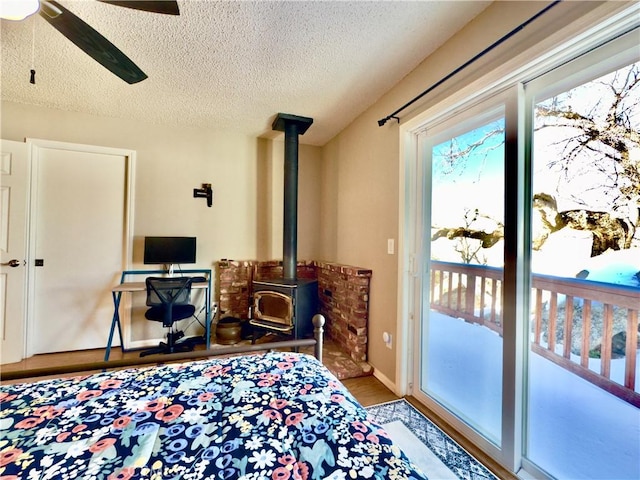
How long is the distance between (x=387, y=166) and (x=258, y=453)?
2215 millimetres

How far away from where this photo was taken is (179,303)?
2.78 m

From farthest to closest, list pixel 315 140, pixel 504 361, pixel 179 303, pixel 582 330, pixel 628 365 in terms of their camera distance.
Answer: pixel 315 140, pixel 179 303, pixel 504 361, pixel 582 330, pixel 628 365

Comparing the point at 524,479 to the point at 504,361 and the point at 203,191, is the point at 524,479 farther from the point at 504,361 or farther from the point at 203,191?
the point at 203,191

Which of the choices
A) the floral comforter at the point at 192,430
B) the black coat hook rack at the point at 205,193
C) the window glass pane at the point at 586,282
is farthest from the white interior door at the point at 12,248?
the window glass pane at the point at 586,282

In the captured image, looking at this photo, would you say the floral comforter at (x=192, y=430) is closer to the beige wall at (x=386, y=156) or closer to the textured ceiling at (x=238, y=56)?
the beige wall at (x=386, y=156)

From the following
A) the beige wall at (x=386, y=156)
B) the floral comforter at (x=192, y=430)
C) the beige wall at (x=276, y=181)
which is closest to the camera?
the floral comforter at (x=192, y=430)

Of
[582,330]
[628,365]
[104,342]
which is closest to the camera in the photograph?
[628,365]

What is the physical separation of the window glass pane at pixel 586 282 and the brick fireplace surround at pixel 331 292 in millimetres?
1405

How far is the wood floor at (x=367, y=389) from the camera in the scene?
1562 mm

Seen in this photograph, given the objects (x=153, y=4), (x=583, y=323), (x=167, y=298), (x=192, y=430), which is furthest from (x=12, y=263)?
(x=583, y=323)

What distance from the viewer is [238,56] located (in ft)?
6.49

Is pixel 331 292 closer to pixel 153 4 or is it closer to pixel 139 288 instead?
pixel 139 288

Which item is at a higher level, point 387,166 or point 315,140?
point 315,140

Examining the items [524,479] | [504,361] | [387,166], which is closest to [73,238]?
[387,166]
